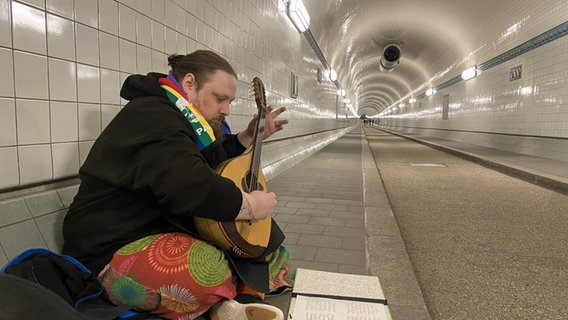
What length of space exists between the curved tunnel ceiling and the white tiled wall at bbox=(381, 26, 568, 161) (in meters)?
0.70

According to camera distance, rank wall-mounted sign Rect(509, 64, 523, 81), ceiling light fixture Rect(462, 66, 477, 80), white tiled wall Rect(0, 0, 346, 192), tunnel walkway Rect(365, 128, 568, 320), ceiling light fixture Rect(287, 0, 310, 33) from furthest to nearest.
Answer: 1. ceiling light fixture Rect(462, 66, 477, 80)
2. wall-mounted sign Rect(509, 64, 523, 81)
3. ceiling light fixture Rect(287, 0, 310, 33)
4. tunnel walkway Rect(365, 128, 568, 320)
5. white tiled wall Rect(0, 0, 346, 192)

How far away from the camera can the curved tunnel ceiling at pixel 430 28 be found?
9366 mm

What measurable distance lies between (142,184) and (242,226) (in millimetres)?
501

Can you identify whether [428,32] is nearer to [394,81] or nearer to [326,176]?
[326,176]

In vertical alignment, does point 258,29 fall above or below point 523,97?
above

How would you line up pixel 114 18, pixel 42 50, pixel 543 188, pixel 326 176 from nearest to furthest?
1. pixel 42 50
2. pixel 114 18
3. pixel 543 188
4. pixel 326 176

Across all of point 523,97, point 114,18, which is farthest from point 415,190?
point 523,97

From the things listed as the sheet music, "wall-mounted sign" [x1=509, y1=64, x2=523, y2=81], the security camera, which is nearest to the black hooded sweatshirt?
the sheet music

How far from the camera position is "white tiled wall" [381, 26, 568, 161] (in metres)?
7.94

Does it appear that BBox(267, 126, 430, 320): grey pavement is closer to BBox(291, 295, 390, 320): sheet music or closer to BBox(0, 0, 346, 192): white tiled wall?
BBox(291, 295, 390, 320): sheet music

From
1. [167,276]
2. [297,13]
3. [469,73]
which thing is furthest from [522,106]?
[167,276]

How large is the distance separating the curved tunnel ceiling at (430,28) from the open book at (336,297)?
25.1 feet

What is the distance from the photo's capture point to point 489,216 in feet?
13.6

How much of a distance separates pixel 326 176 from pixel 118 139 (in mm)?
5341
